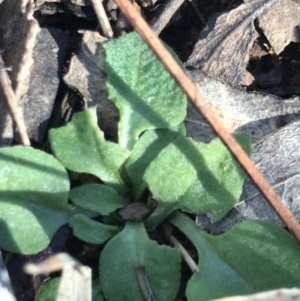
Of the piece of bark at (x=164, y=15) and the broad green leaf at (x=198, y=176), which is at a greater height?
the piece of bark at (x=164, y=15)

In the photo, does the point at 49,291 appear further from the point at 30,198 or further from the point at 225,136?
the point at 225,136

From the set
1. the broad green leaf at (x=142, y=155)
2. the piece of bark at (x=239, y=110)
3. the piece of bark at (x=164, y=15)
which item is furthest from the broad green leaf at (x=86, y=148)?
the piece of bark at (x=164, y=15)

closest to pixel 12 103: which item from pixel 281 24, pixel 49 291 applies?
pixel 49 291

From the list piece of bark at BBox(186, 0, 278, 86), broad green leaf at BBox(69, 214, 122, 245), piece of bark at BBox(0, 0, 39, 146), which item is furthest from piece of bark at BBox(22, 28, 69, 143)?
piece of bark at BBox(186, 0, 278, 86)

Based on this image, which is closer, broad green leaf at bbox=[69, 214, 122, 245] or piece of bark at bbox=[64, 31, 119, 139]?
broad green leaf at bbox=[69, 214, 122, 245]

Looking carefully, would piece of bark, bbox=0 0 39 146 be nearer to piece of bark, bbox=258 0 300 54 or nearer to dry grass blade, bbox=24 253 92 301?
dry grass blade, bbox=24 253 92 301

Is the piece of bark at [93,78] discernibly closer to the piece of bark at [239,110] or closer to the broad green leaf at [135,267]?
the piece of bark at [239,110]
